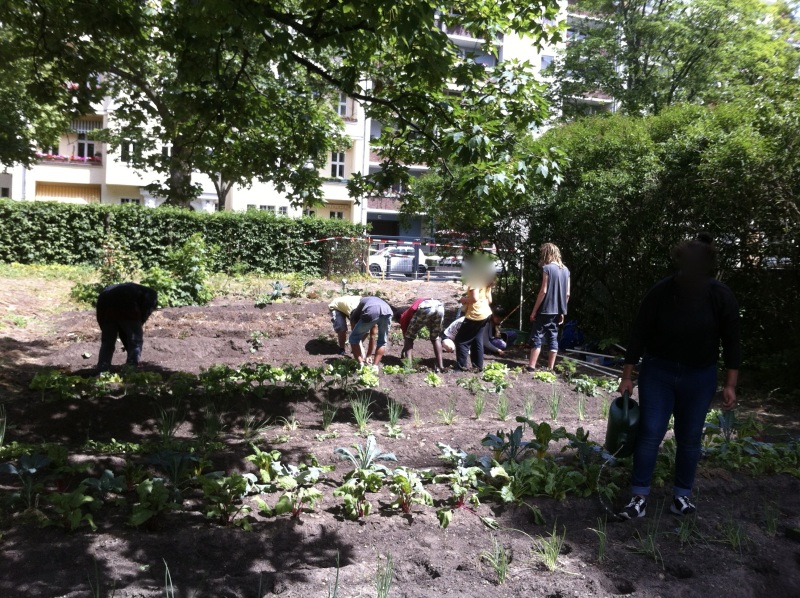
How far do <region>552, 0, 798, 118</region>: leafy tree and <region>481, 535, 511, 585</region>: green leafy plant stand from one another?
18.9 metres

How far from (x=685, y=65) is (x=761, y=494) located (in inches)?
805

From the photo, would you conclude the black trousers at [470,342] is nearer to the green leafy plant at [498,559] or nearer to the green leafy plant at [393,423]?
the green leafy plant at [393,423]

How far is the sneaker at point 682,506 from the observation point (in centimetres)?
393

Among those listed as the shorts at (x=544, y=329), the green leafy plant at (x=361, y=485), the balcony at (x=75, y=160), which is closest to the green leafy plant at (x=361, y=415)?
the green leafy plant at (x=361, y=485)

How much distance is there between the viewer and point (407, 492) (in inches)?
147

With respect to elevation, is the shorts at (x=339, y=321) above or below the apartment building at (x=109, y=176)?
below

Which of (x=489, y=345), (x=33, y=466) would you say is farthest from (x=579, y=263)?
(x=33, y=466)

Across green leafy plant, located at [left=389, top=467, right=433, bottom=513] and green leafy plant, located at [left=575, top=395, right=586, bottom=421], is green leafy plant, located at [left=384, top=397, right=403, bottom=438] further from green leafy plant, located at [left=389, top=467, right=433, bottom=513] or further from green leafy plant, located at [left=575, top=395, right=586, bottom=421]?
green leafy plant, located at [left=575, top=395, right=586, bottom=421]

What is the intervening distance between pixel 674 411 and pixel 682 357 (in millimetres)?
391

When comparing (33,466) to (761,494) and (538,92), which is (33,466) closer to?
(761,494)

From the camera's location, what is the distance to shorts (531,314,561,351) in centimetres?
881

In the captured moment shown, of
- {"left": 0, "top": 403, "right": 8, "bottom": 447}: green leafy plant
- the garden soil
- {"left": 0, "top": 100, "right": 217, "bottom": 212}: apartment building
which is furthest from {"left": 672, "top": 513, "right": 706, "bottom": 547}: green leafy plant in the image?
{"left": 0, "top": 100, "right": 217, "bottom": 212}: apartment building

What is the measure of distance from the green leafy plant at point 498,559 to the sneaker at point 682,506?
120cm

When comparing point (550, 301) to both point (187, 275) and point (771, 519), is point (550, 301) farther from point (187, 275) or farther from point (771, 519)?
point (187, 275)
